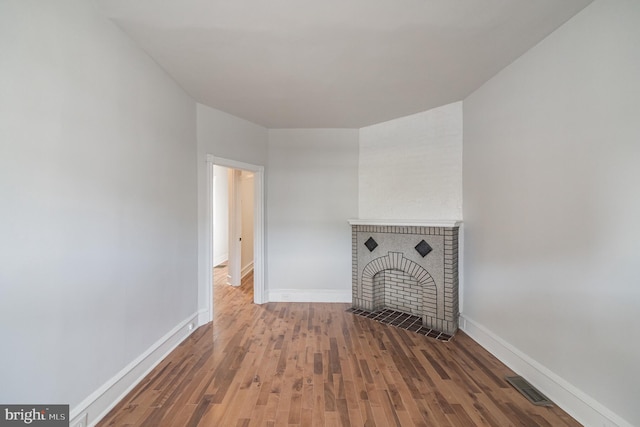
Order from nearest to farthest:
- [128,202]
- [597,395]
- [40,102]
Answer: [40,102], [597,395], [128,202]

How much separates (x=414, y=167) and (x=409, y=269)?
1.35 meters

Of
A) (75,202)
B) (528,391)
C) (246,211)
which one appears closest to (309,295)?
(246,211)

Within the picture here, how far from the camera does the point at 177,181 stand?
8.68 feet

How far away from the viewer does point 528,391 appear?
6.31 feet

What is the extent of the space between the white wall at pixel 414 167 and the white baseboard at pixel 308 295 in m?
1.26

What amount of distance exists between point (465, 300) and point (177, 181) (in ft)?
11.2

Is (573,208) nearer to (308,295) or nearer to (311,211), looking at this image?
(311,211)

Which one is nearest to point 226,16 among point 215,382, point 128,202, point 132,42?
point 132,42

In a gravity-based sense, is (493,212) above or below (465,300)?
above

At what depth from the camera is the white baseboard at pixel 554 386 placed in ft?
5.03

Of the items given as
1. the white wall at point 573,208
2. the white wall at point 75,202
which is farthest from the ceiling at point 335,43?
the white wall at point 75,202

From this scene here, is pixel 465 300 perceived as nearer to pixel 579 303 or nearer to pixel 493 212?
pixel 493 212

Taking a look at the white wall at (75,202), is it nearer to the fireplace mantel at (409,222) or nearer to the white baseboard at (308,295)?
the white baseboard at (308,295)

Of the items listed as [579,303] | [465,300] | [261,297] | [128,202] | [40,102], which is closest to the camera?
[40,102]
